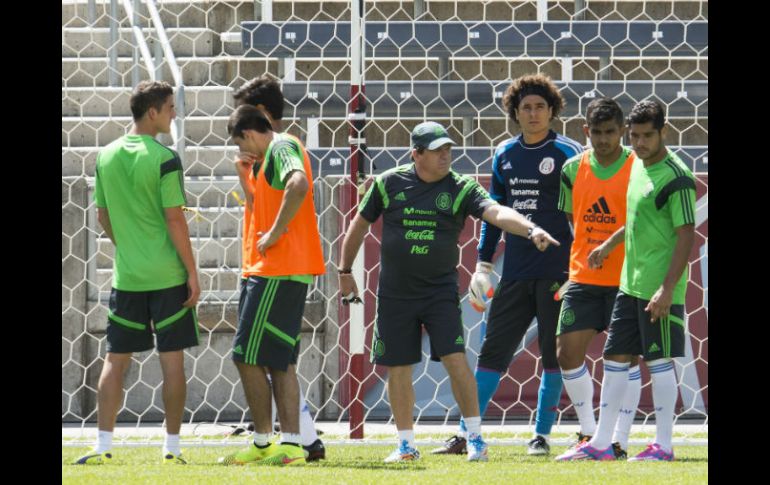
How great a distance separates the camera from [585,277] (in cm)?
569

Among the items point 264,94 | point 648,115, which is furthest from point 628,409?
point 264,94

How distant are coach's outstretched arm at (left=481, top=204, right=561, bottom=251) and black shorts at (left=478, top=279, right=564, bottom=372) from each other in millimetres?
628

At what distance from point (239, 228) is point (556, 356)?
243 centimetres

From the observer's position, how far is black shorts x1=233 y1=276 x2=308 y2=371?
17.2 feet

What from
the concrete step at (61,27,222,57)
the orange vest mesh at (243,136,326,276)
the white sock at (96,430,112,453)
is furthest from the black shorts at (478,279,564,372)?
the concrete step at (61,27,222,57)

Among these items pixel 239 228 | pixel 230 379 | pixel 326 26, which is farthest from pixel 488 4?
pixel 230 379

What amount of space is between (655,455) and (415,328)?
3.71ft

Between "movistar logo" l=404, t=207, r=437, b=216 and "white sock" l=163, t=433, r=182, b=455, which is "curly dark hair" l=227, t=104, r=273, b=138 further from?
"white sock" l=163, t=433, r=182, b=455

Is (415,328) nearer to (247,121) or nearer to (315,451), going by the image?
(315,451)

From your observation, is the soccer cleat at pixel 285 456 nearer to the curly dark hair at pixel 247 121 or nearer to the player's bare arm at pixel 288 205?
the player's bare arm at pixel 288 205

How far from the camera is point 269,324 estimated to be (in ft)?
17.3

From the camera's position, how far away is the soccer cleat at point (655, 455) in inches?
212

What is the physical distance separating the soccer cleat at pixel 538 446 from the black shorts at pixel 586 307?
1.80ft

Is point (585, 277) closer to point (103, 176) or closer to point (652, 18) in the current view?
point (103, 176)
